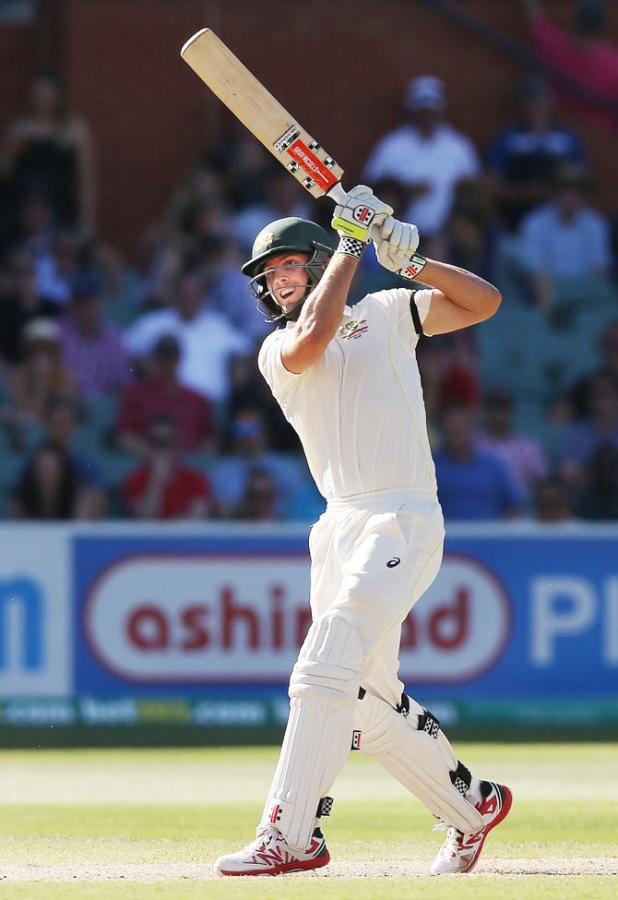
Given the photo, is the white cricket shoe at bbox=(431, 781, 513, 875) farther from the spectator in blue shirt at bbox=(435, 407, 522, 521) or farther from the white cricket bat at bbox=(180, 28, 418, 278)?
the spectator in blue shirt at bbox=(435, 407, 522, 521)

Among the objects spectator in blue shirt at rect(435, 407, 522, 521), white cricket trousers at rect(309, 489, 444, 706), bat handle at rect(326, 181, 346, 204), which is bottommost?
white cricket trousers at rect(309, 489, 444, 706)

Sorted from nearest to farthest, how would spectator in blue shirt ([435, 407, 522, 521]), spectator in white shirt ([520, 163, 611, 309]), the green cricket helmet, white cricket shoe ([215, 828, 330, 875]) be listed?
white cricket shoe ([215, 828, 330, 875])
the green cricket helmet
spectator in blue shirt ([435, 407, 522, 521])
spectator in white shirt ([520, 163, 611, 309])

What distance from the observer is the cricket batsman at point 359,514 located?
5129 millimetres

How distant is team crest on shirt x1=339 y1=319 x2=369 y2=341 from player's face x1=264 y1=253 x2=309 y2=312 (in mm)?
183

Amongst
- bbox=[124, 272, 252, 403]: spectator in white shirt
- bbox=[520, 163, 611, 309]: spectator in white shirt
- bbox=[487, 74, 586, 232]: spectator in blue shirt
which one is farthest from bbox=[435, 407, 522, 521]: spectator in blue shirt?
bbox=[487, 74, 586, 232]: spectator in blue shirt

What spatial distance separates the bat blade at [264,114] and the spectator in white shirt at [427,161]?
6981 millimetres

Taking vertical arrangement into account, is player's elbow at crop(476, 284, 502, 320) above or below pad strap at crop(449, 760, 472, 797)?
above

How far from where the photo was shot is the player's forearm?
5.45 meters

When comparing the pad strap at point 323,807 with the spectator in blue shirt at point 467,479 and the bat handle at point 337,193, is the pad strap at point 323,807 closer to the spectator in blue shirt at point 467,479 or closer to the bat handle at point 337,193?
the bat handle at point 337,193

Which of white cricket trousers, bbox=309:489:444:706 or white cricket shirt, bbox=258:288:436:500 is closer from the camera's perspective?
white cricket trousers, bbox=309:489:444:706

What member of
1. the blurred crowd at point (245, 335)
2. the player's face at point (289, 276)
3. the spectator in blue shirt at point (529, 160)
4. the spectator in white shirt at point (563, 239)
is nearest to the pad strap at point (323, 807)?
the player's face at point (289, 276)

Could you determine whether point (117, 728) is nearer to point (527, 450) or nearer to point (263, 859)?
point (527, 450)

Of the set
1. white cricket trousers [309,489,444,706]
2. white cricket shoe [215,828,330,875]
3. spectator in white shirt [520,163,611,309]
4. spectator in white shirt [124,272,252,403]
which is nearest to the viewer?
white cricket shoe [215,828,330,875]

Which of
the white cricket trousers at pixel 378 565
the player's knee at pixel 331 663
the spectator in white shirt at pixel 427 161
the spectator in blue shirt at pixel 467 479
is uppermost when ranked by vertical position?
the spectator in white shirt at pixel 427 161
